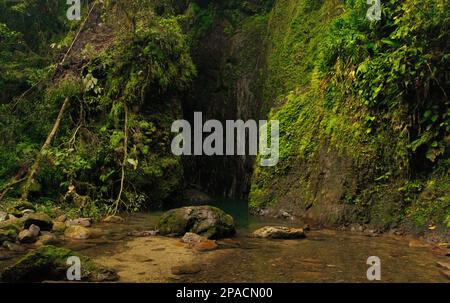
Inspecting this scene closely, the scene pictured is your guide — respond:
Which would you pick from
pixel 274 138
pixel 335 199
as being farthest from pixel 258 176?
pixel 335 199

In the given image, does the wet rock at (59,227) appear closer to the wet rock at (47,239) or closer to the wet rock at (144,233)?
the wet rock at (47,239)

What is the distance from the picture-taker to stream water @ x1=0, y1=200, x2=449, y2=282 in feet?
17.8

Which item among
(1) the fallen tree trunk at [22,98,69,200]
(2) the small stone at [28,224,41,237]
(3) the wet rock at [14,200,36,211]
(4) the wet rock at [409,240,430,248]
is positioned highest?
(1) the fallen tree trunk at [22,98,69,200]

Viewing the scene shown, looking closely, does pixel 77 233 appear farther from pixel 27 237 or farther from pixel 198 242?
pixel 198 242

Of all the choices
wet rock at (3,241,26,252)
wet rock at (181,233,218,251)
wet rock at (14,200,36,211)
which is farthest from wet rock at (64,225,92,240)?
wet rock at (14,200,36,211)

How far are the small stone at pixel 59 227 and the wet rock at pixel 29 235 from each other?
0.53 metres

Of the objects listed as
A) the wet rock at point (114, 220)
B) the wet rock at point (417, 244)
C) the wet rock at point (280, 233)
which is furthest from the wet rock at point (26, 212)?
the wet rock at point (417, 244)

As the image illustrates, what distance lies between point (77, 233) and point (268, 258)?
337cm

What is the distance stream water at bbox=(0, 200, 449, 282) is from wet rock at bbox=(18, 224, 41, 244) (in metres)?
0.49

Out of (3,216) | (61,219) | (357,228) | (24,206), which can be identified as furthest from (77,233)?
(357,228)

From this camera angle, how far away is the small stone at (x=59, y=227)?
8.08m

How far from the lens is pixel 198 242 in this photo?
23.3ft

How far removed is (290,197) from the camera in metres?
10.1

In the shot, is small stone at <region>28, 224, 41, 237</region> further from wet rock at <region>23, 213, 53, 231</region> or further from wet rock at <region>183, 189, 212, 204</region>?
wet rock at <region>183, 189, 212, 204</region>
